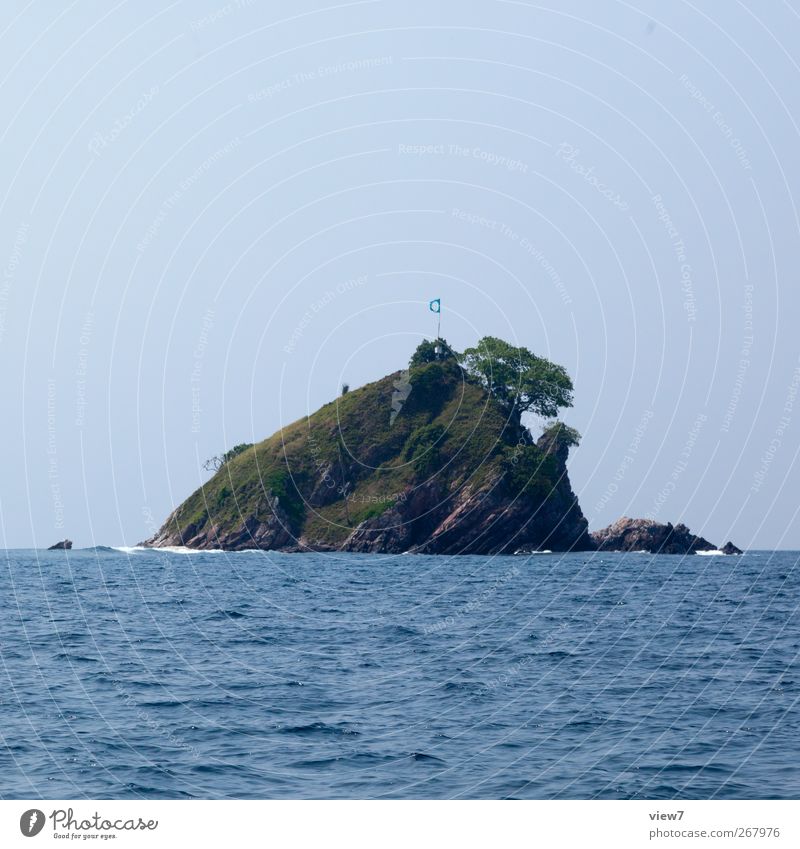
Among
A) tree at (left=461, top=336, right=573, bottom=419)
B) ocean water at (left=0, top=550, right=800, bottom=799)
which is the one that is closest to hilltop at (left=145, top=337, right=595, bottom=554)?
tree at (left=461, top=336, right=573, bottom=419)

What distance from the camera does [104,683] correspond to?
2886cm

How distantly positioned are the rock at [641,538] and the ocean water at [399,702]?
114845mm

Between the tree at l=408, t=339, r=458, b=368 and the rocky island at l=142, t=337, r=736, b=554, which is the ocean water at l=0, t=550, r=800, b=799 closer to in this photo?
the rocky island at l=142, t=337, r=736, b=554

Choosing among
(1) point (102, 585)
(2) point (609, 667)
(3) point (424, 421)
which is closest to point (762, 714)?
(2) point (609, 667)

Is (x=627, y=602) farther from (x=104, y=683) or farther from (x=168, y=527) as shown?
(x=168, y=527)

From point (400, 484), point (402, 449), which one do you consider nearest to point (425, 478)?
point (400, 484)

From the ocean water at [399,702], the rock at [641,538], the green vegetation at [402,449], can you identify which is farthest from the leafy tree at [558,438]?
the ocean water at [399,702]

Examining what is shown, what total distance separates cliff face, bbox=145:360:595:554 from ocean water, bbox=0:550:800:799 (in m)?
99.5

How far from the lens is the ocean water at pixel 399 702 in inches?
774

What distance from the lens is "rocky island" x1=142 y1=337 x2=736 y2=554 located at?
151625 millimetres

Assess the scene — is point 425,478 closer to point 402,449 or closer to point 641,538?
point 402,449

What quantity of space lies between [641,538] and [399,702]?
14382 centimetres
